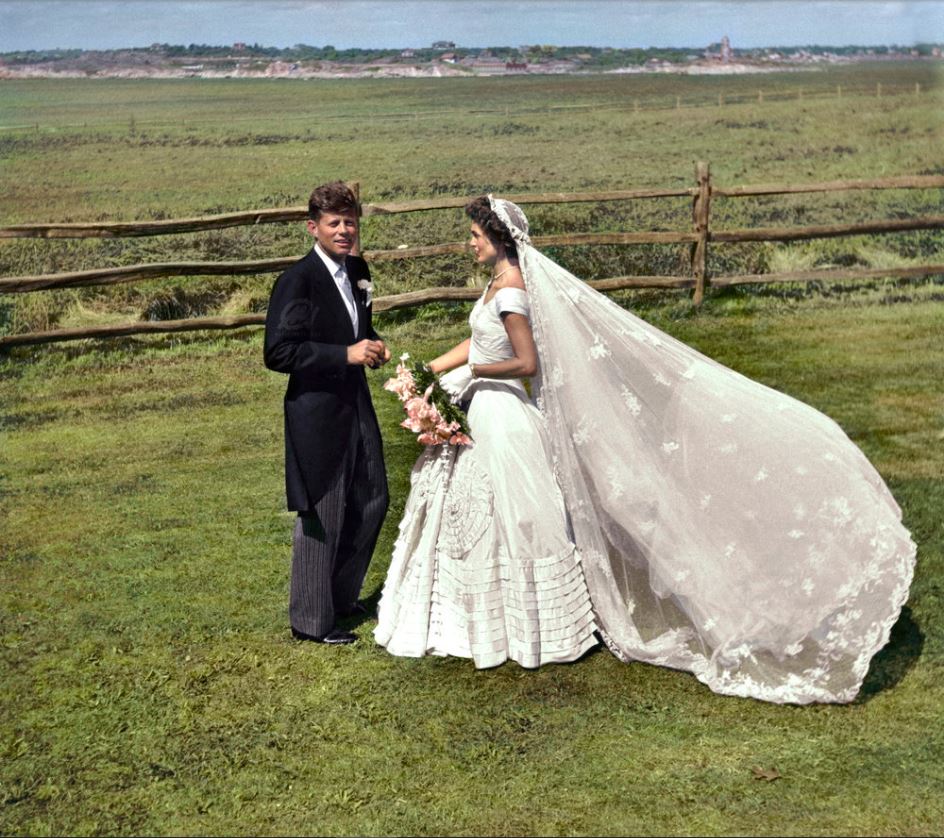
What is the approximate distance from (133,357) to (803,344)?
22.0 feet

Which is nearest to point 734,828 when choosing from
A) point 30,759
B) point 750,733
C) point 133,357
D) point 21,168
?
point 750,733

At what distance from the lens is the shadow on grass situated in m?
5.25

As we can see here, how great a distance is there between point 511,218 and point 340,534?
68.1 inches

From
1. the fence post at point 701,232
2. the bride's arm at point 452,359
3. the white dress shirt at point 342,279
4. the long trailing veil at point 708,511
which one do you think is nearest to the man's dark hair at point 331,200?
the white dress shirt at point 342,279

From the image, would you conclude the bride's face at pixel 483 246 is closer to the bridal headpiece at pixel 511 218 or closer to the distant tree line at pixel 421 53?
the bridal headpiece at pixel 511 218

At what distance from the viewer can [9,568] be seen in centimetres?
704

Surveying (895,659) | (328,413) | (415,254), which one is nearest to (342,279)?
(328,413)

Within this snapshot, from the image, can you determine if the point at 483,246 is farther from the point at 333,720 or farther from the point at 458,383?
the point at 333,720

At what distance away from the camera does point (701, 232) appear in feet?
45.6

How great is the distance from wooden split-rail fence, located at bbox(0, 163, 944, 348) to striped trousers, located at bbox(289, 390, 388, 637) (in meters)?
6.58

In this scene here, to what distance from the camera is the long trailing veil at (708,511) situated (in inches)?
202

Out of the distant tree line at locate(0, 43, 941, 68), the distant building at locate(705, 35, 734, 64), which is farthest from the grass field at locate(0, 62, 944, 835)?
the distant building at locate(705, 35, 734, 64)

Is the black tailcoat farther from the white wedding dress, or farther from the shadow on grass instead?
the shadow on grass

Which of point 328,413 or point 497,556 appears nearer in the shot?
point 497,556
